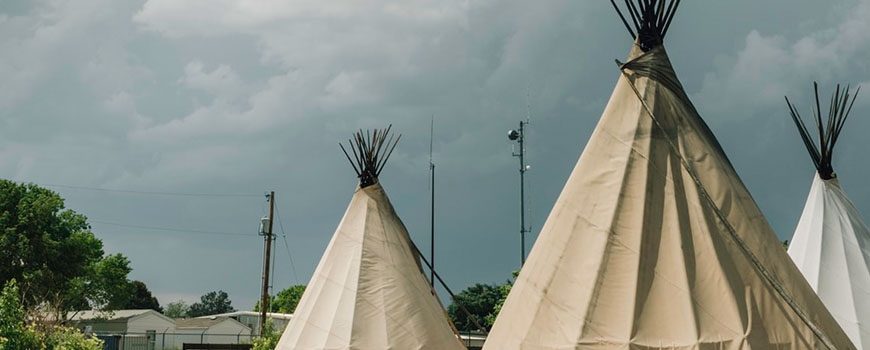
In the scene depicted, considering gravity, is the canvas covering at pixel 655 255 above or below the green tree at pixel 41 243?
below

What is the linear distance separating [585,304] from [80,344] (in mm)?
11688

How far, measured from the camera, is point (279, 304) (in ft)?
247

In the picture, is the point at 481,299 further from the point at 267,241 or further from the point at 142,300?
the point at 142,300

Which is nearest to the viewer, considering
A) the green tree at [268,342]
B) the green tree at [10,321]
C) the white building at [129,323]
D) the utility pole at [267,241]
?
the green tree at [10,321]

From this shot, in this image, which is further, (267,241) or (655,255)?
(267,241)

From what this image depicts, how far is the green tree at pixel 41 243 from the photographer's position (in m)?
35.6

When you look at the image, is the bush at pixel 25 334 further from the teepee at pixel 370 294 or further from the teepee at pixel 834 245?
the teepee at pixel 834 245

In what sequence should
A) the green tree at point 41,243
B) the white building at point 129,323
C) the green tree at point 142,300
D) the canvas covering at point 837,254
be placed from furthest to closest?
the green tree at point 142,300 < the white building at point 129,323 < the green tree at point 41,243 < the canvas covering at point 837,254

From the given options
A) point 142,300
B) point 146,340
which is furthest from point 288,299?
point 146,340

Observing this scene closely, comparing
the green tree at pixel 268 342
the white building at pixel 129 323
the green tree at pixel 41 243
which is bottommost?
the green tree at pixel 268 342

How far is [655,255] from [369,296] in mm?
7037

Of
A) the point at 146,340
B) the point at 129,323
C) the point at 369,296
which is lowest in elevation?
the point at 146,340

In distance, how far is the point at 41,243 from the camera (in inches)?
1446

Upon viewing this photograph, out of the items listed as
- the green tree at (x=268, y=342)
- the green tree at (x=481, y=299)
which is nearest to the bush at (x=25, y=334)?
the green tree at (x=268, y=342)
